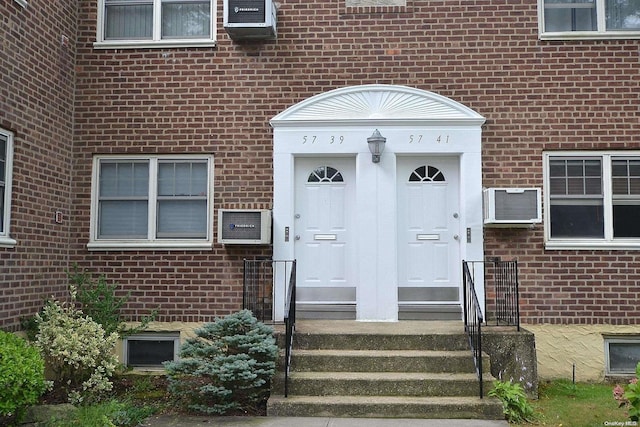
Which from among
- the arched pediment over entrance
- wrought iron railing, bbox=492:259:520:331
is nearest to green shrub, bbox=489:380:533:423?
wrought iron railing, bbox=492:259:520:331

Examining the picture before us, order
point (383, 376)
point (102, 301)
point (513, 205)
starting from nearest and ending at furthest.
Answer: point (383, 376), point (513, 205), point (102, 301)

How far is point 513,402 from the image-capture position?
6.38m

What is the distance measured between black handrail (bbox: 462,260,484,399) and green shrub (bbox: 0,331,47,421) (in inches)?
175

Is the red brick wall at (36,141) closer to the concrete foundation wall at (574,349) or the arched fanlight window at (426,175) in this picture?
the arched fanlight window at (426,175)

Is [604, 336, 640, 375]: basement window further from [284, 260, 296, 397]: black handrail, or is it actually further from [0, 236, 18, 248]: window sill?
[0, 236, 18, 248]: window sill

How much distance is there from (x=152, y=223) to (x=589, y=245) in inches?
234

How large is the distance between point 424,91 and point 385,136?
0.83 m

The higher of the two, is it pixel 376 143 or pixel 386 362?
pixel 376 143

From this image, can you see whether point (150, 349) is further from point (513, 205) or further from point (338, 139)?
point (513, 205)

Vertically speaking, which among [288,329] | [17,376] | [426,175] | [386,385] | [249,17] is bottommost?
[386,385]

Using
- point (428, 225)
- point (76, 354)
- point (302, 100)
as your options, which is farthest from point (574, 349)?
point (76, 354)

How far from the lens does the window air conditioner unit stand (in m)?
8.38

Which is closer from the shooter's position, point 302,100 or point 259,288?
point 259,288

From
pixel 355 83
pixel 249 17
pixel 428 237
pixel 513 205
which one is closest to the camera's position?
pixel 513 205
